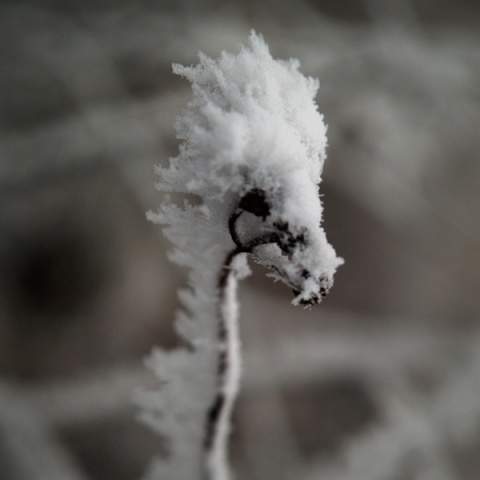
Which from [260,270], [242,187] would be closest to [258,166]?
[242,187]

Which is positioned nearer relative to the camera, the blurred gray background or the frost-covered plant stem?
the frost-covered plant stem

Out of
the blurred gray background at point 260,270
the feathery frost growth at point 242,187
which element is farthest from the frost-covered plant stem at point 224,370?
the blurred gray background at point 260,270

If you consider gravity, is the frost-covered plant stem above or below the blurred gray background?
below

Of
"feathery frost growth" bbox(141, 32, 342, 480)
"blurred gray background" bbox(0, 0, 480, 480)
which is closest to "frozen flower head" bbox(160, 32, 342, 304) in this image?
"feathery frost growth" bbox(141, 32, 342, 480)

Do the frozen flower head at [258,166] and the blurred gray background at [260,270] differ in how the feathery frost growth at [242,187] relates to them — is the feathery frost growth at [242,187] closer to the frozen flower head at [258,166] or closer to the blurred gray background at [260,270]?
the frozen flower head at [258,166]

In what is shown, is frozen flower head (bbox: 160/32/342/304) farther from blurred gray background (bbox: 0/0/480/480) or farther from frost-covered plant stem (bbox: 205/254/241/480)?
blurred gray background (bbox: 0/0/480/480)

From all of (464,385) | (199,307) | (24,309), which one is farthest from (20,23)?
(464,385)

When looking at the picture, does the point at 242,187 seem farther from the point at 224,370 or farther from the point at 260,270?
the point at 260,270
